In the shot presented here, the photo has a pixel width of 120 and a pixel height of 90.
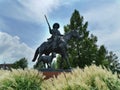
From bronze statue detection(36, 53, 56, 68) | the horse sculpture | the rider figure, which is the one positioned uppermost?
the rider figure

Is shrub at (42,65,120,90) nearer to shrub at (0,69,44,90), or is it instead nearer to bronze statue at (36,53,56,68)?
shrub at (0,69,44,90)

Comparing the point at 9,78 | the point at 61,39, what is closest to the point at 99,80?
the point at 9,78

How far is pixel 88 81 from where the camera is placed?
20.6 ft

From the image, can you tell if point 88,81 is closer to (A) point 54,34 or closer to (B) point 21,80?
(B) point 21,80

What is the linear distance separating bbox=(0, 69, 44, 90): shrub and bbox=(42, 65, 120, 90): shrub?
252 centimetres

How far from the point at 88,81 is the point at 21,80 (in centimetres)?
327

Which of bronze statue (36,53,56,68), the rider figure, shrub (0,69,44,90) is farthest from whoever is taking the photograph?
bronze statue (36,53,56,68)

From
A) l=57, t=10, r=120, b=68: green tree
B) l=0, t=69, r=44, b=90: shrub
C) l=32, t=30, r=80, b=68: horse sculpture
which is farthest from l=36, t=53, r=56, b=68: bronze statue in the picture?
l=57, t=10, r=120, b=68: green tree

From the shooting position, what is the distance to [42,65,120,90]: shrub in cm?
603

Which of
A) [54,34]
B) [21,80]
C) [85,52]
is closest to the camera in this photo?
[21,80]

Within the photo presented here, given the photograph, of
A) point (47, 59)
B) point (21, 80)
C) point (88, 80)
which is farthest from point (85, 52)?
point (88, 80)

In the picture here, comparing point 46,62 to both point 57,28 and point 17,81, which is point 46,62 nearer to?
point 57,28

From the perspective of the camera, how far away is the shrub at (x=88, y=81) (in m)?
6.03

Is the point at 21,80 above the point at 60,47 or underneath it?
underneath
